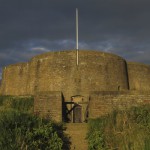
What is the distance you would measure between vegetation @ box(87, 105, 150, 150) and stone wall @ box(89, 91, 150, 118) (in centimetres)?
105

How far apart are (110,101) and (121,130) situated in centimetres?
224

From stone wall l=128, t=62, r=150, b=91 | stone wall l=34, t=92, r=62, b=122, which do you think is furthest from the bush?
stone wall l=128, t=62, r=150, b=91

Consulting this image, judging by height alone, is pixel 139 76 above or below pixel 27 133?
above

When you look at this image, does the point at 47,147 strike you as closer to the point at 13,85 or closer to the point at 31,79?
the point at 31,79

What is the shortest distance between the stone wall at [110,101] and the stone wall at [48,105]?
1013mm

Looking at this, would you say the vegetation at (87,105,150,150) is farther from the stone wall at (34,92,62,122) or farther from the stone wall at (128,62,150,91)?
the stone wall at (128,62,150,91)

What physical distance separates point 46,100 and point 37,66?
1458 cm

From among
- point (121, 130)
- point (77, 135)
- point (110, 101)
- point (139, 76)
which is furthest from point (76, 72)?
point (121, 130)

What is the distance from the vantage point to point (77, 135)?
400 inches

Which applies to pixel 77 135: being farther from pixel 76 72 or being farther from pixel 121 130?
pixel 76 72

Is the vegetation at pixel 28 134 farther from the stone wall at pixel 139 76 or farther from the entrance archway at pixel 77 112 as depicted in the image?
the stone wall at pixel 139 76

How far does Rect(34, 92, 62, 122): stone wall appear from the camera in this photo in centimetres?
1120

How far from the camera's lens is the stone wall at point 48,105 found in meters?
11.2

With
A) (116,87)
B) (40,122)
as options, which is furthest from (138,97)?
(116,87)
